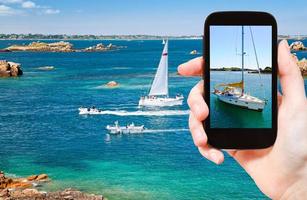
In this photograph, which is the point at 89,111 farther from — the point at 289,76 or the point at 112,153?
the point at 289,76

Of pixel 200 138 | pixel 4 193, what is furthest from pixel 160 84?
pixel 200 138

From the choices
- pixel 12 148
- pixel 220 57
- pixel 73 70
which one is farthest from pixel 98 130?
pixel 73 70

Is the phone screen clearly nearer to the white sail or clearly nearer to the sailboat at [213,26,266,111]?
the sailboat at [213,26,266,111]

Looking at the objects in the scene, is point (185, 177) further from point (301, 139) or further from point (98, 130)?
point (301, 139)

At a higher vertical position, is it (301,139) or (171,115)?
(301,139)

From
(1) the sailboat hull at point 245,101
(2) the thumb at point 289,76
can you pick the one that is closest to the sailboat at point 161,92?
(1) the sailboat hull at point 245,101

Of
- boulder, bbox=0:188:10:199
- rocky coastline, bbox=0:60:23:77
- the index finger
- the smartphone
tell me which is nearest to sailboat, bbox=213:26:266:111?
the smartphone

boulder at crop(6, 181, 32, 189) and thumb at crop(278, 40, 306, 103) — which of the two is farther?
boulder at crop(6, 181, 32, 189)
